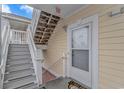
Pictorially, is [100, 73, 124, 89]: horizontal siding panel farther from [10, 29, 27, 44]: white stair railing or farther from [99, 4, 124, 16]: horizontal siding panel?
[10, 29, 27, 44]: white stair railing

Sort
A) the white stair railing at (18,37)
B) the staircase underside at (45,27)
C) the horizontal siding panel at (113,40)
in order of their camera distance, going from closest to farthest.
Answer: the horizontal siding panel at (113,40), the staircase underside at (45,27), the white stair railing at (18,37)

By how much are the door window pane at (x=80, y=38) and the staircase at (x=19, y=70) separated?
5.35ft

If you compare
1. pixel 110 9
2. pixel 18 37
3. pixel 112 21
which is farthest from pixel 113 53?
pixel 18 37

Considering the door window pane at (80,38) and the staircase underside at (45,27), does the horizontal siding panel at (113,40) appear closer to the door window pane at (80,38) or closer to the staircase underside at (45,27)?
the door window pane at (80,38)

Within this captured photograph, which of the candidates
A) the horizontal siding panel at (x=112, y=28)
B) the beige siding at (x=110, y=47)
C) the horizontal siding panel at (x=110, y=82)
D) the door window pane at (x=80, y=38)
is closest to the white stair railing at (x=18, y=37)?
the door window pane at (x=80, y=38)

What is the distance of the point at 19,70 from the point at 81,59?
74.2 inches

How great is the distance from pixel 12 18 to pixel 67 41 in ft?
12.9

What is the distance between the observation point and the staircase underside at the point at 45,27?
3.17 m

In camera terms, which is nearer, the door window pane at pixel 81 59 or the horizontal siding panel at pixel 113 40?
the horizontal siding panel at pixel 113 40

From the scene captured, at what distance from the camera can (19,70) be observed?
8.99 feet

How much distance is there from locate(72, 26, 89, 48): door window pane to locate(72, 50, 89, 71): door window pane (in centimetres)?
18

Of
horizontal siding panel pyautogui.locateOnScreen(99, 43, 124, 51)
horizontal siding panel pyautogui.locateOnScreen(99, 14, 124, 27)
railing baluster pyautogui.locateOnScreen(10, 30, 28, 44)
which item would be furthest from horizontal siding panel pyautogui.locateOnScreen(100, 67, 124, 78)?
railing baluster pyautogui.locateOnScreen(10, 30, 28, 44)

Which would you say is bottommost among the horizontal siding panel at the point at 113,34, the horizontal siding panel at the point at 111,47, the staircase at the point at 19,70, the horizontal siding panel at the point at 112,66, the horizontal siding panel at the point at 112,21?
the staircase at the point at 19,70

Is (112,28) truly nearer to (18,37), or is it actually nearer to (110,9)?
(110,9)
